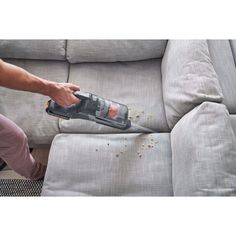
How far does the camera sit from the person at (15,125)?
0.96 m

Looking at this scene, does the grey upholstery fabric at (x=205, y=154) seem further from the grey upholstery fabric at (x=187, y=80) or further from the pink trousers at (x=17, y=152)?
the pink trousers at (x=17, y=152)

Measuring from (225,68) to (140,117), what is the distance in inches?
17.6

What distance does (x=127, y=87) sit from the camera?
4.41ft

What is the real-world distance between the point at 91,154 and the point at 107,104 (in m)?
0.22

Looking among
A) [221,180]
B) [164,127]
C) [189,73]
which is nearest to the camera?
[221,180]

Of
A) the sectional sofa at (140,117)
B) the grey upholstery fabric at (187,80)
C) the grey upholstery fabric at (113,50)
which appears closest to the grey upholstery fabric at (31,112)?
the sectional sofa at (140,117)

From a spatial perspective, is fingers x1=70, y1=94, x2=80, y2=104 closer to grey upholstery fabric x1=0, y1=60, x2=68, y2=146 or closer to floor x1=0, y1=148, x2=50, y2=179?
grey upholstery fabric x1=0, y1=60, x2=68, y2=146

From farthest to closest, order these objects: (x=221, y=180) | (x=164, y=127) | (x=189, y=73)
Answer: (x=164, y=127)
(x=189, y=73)
(x=221, y=180)

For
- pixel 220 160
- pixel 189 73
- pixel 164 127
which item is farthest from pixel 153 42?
pixel 220 160

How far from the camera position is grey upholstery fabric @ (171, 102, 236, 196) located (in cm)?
91

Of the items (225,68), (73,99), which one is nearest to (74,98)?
(73,99)

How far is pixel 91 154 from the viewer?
1.19 m

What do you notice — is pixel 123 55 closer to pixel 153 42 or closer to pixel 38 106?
pixel 153 42

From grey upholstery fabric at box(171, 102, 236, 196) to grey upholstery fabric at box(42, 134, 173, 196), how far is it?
0.31 ft
